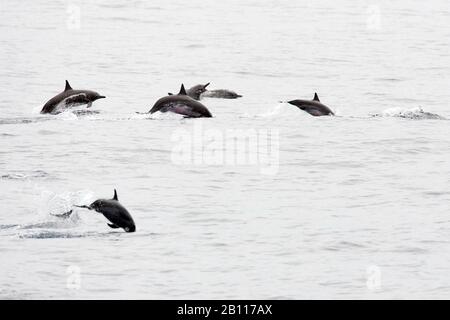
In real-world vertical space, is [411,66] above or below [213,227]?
above

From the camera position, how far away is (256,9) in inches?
Result: 2317

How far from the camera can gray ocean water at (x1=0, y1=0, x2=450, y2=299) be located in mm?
15023

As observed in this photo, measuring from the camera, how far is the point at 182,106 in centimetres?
2738

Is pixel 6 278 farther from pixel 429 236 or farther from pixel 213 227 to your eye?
pixel 429 236

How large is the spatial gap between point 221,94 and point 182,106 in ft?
13.5

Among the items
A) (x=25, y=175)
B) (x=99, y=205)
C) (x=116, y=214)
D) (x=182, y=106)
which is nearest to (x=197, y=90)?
(x=182, y=106)

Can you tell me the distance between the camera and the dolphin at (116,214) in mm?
16875

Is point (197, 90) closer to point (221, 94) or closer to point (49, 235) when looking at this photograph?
point (221, 94)

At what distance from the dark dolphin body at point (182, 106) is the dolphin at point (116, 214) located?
1022cm

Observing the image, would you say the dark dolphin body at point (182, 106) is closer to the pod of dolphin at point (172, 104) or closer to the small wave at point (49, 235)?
the pod of dolphin at point (172, 104)

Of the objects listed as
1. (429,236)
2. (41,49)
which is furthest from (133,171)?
(41,49)

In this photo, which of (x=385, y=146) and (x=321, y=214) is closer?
(x=321, y=214)

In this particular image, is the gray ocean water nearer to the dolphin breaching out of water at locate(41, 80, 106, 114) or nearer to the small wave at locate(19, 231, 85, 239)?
the small wave at locate(19, 231, 85, 239)

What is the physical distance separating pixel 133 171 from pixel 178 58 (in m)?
19.9
